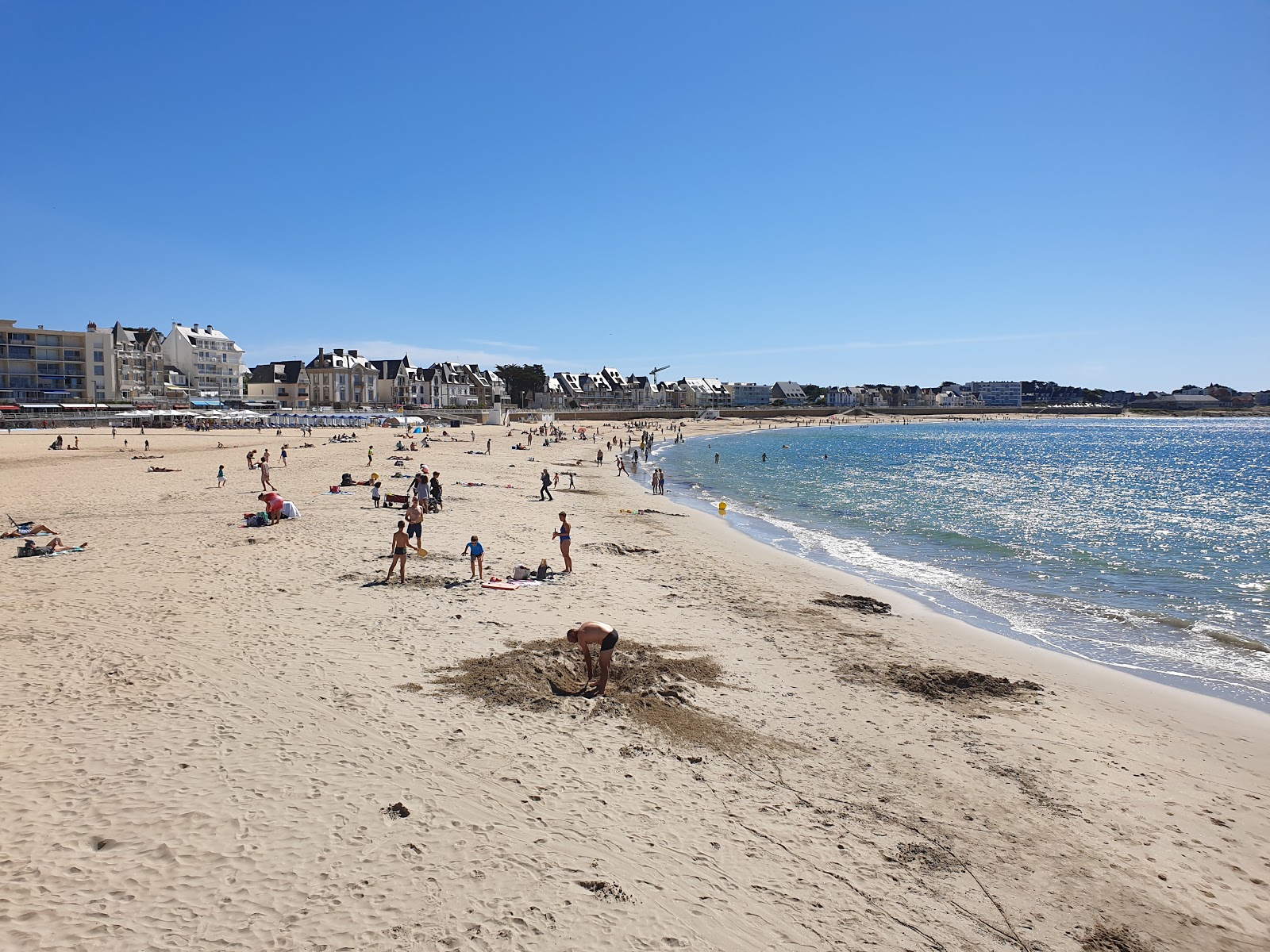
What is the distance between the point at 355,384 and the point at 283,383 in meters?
9.86

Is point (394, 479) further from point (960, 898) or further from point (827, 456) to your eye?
point (827, 456)

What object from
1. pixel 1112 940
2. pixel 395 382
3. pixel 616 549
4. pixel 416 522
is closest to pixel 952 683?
pixel 1112 940

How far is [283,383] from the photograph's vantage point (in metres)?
109

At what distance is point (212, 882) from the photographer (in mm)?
5277

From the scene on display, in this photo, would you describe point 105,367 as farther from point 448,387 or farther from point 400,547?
point 400,547

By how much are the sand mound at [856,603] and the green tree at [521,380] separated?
429ft

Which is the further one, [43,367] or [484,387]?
[484,387]

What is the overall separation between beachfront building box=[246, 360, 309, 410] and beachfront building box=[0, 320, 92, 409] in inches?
882

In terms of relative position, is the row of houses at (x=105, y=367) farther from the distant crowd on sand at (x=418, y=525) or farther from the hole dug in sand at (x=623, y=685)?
the hole dug in sand at (x=623, y=685)

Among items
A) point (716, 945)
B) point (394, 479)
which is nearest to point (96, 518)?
point (394, 479)

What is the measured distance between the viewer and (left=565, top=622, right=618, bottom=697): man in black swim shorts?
9148 millimetres

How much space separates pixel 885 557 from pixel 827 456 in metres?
48.8

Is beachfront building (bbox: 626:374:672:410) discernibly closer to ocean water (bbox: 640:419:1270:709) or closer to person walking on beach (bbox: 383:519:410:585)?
ocean water (bbox: 640:419:1270:709)

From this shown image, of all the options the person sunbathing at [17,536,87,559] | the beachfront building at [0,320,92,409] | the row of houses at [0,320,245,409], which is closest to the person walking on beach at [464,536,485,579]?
the person sunbathing at [17,536,87,559]
